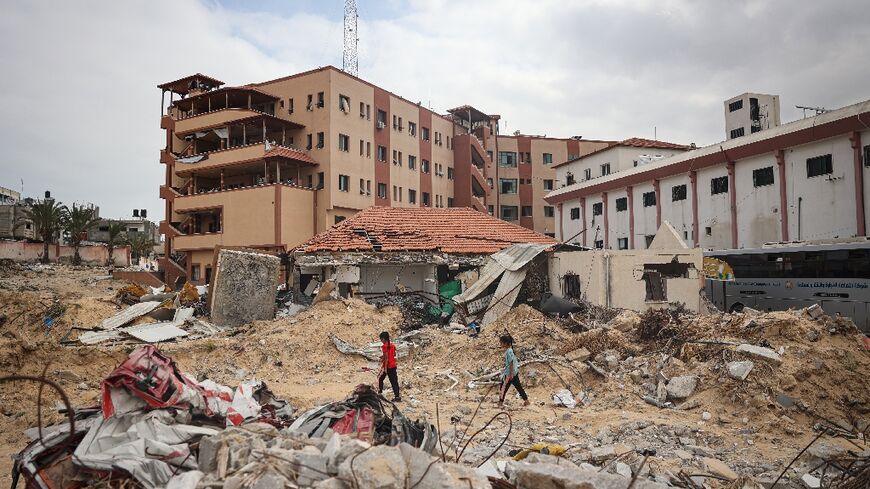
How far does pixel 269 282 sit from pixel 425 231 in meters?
7.47

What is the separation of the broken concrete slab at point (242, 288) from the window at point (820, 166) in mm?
23635

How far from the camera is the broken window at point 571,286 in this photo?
1867 centimetres

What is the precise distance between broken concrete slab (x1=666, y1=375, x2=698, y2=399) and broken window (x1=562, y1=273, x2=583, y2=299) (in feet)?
28.8

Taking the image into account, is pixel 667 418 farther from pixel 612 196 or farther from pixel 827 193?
pixel 612 196

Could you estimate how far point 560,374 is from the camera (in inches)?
438

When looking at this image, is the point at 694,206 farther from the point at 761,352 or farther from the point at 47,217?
the point at 47,217

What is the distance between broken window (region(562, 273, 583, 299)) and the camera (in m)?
18.7

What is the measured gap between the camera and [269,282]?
1730 centimetres

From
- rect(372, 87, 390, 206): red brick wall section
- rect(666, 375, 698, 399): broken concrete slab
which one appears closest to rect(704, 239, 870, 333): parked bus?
rect(666, 375, 698, 399): broken concrete slab

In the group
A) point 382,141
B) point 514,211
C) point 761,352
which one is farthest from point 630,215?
point 761,352

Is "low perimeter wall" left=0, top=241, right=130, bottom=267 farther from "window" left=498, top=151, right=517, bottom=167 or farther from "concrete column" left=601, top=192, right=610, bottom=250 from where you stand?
"concrete column" left=601, top=192, right=610, bottom=250

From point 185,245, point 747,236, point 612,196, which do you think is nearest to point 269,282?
point 185,245

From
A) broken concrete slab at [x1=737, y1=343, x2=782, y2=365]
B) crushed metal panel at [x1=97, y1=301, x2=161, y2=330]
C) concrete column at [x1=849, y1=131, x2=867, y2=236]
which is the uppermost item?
concrete column at [x1=849, y1=131, x2=867, y2=236]

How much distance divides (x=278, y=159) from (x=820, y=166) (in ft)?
94.1
